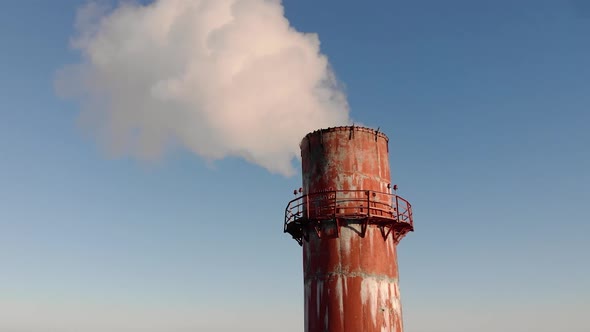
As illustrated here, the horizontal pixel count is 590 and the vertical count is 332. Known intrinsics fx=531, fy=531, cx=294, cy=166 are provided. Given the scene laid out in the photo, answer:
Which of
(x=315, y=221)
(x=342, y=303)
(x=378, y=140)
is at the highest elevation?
(x=378, y=140)

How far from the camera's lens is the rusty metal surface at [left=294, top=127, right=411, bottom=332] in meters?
23.2

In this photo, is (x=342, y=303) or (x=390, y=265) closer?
(x=342, y=303)

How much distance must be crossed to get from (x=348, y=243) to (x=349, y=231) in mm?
553

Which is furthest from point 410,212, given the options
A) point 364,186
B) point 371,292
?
point 371,292

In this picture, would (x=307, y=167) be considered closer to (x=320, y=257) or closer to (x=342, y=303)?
(x=320, y=257)

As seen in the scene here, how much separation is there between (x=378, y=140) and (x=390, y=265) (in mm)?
6151

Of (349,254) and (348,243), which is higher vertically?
(348,243)

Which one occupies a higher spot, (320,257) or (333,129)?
(333,129)

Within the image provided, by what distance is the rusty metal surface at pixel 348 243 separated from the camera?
23.2 metres

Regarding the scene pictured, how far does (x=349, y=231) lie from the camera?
79.4 ft

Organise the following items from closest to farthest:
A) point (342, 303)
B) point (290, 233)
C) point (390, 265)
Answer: point (342, 303) → point (390, 265) → point (290, 233)

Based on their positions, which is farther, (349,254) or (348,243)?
(348,243)

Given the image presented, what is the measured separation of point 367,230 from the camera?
24.3 m

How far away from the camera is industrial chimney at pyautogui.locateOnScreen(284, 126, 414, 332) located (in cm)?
2331
